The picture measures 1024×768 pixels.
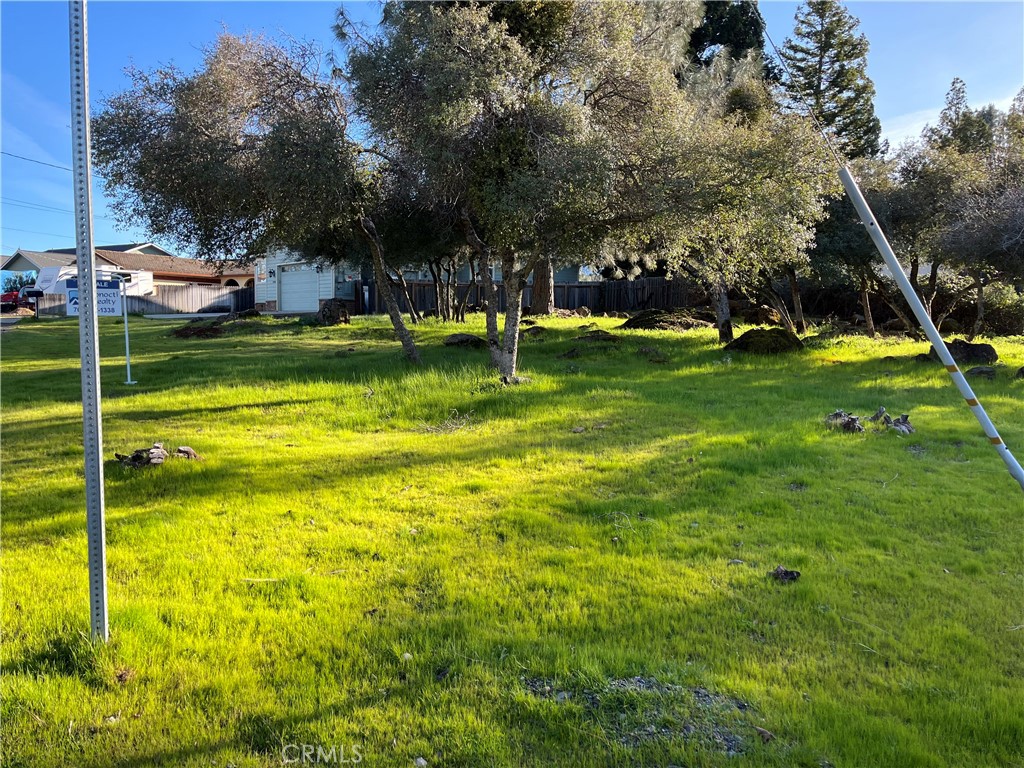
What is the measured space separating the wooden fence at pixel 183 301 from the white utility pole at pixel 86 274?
36.8 m

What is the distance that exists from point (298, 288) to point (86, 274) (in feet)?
105

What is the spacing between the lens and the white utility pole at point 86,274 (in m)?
2.83

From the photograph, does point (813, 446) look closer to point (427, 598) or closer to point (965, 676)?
point (965, 676)

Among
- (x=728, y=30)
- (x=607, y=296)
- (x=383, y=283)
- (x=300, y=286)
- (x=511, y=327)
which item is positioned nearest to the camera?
(x=511, y=327)

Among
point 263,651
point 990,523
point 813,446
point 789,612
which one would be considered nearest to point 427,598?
point 263,651

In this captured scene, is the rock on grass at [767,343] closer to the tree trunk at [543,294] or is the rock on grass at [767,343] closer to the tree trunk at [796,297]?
the tree trunk at [796,297]

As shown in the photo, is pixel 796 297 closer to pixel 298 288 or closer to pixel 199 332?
pixel 199 332

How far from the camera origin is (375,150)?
11312 millimetres

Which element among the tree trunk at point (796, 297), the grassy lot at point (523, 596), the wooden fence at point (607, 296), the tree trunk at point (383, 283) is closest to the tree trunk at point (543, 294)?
the wooden fence at point (607, 296)

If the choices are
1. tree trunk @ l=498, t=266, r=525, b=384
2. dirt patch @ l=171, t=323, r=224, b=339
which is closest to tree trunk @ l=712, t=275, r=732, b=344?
tree trunk @ l=498, t=266, r=525, b=384

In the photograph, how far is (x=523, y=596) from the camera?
374 centimetres

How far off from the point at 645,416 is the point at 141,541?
6088 mm

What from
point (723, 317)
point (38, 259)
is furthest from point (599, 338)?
point (38, 259)

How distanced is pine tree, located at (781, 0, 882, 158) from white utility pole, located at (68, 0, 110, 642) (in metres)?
34.1
